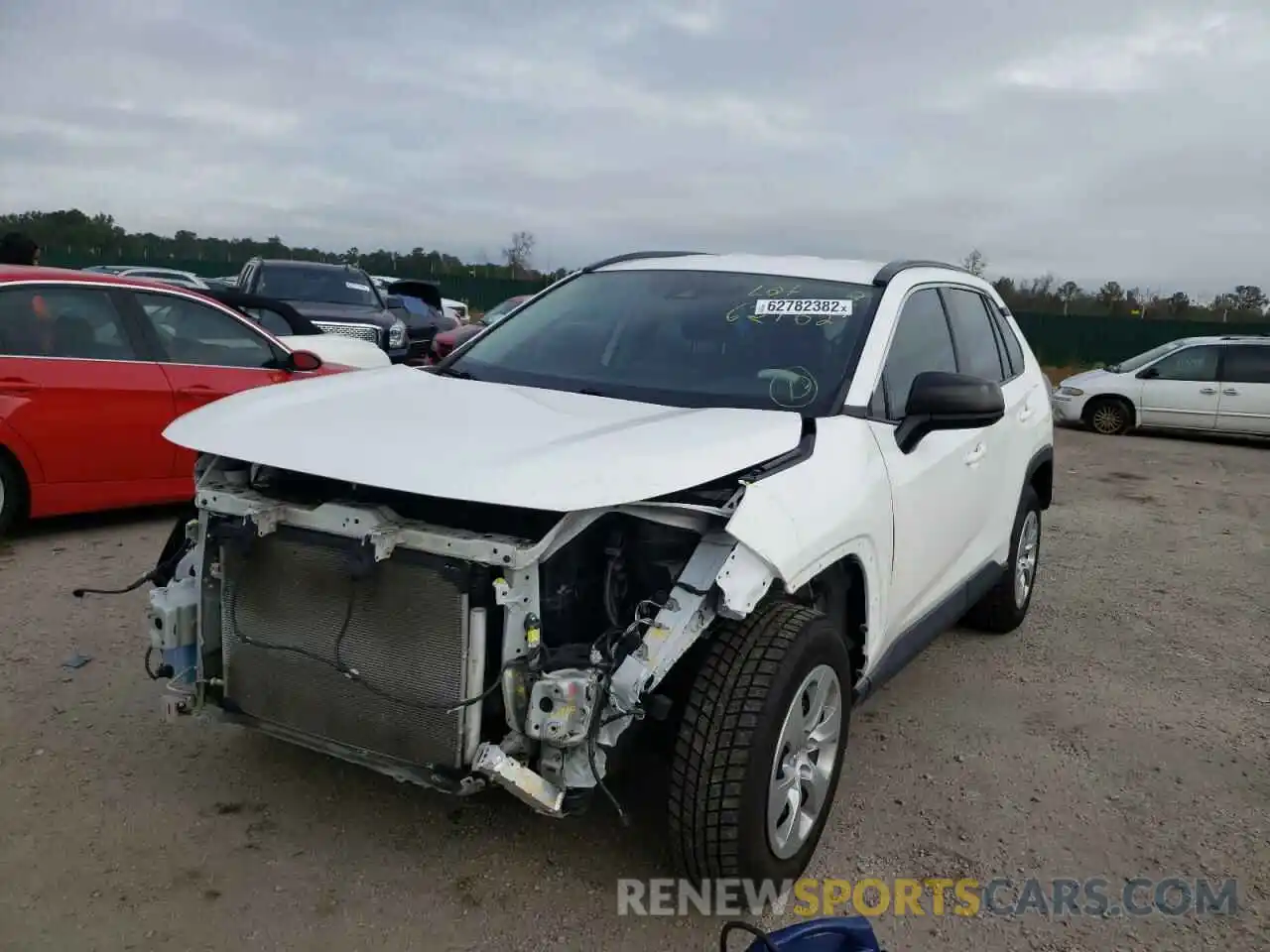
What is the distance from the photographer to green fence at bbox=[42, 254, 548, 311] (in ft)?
126

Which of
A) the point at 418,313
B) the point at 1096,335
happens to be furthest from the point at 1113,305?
the point at 418,313

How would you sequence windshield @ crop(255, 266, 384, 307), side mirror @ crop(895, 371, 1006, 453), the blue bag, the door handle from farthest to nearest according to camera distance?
windshield @ crop(255, 266, 384, 307), the door handle, side mirror @ crop(895, 371, 1006, 453), the blue bag

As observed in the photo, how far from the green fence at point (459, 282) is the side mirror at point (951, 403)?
1375 inches

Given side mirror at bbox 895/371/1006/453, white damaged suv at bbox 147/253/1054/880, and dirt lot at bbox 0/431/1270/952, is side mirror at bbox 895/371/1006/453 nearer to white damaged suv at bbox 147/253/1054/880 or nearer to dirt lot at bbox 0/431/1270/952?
white damaged suv at bbox 147/253/1054/880

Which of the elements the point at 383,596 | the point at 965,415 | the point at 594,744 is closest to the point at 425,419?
the point at 383,596

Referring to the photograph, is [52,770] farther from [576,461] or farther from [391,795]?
[576,461]

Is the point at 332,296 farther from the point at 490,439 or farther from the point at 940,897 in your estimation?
the point at 940,897

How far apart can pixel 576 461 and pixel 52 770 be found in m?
2.15

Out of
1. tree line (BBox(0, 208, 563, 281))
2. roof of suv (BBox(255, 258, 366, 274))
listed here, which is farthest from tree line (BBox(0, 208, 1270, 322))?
roof of suv (BBox(255, 258, 366, 274))

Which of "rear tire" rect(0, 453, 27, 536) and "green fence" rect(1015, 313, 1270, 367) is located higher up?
"green fence" rect(1015, 313, 1270, 367)

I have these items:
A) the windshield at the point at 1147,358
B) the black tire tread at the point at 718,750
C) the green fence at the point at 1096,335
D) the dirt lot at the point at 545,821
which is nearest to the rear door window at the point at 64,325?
the dirt lot at the point at 545,821

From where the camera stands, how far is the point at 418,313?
17297 millimetres

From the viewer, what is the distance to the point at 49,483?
5.77 metres

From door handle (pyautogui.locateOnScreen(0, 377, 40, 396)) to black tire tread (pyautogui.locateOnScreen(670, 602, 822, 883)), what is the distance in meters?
4.63
